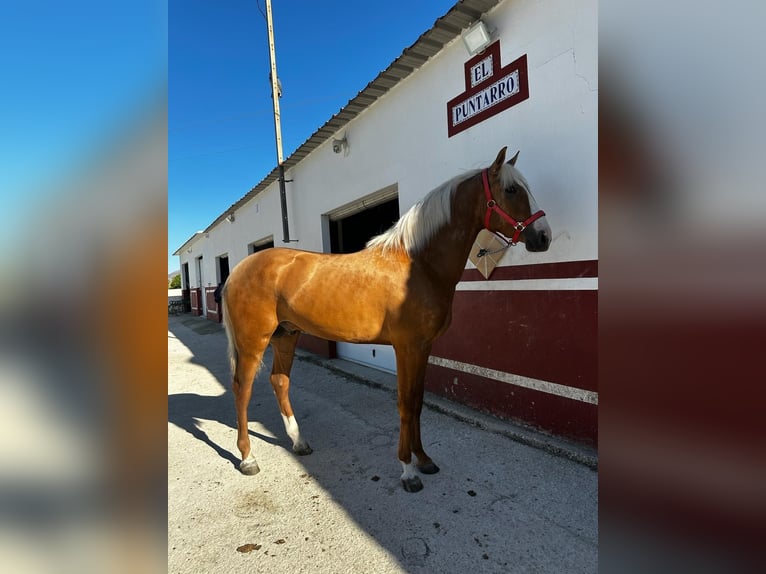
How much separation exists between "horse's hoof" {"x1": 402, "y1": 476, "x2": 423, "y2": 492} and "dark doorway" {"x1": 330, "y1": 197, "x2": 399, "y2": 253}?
4.33 metres

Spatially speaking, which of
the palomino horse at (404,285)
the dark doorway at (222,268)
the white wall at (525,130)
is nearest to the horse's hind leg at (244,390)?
the palomino horse at (404,285)

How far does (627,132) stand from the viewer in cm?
48

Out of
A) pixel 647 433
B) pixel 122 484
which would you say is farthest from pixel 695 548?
pixel 122 484

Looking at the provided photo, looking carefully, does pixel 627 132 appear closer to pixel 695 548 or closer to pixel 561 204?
pixel 695 548

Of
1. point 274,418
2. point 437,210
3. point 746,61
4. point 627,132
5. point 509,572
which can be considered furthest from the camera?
point 274,418

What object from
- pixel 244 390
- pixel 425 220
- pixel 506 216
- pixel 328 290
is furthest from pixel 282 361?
pixel 506 216

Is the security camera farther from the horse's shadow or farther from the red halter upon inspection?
the red halter

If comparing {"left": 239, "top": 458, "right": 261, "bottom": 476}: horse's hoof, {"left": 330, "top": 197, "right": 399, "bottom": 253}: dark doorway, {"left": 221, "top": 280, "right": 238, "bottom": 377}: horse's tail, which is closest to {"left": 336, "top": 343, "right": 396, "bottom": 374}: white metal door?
{"left": 330, "top": 197, "right": 399, "bottom": 253}: dark doorway

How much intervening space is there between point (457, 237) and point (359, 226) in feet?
16.6

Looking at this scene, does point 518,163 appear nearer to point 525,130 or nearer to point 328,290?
point 525,130

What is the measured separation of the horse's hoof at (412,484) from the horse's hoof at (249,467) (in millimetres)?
1122

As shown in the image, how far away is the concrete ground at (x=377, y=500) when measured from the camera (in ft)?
6.20

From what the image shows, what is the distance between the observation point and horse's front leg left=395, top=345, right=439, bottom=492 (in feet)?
8.36

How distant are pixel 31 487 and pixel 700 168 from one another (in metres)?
0.74
